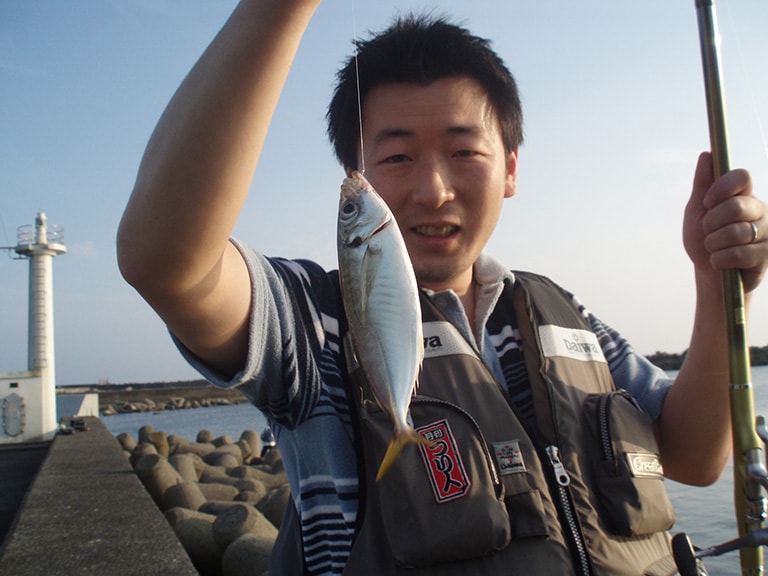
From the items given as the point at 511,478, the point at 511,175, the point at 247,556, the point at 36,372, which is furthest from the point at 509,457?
the point at 36,372

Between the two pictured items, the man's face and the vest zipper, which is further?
the man's face

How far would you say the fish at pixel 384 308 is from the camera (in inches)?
60.9

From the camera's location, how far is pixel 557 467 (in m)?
2.12

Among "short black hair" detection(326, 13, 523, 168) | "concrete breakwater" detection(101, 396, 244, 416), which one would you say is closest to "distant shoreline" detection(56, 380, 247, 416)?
"concrete breakwater" detection(101, 396, 244, 416)

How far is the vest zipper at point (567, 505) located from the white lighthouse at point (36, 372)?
54.8 ft

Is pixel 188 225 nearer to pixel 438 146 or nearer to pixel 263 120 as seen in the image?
pixel 263 120

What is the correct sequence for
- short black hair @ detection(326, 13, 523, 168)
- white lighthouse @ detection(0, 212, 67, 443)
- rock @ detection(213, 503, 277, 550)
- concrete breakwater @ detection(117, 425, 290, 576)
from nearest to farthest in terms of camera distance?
short black hair @ detection(326, 13, 523, 168), concrete breakwater @ detection(117, 425, 290, 576), rock @ detection(213, 503, 277, 550), white lighthouse @ detection(0, 212, 67, 443)

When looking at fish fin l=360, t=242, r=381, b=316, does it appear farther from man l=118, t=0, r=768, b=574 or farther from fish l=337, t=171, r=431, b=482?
man l=118, t=0, r=768, b=574

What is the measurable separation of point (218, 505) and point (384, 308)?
288 inches

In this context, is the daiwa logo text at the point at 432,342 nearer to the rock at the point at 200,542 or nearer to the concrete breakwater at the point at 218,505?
the concrete breakwater at the point at 218,505

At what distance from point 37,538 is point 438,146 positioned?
4.41 meters

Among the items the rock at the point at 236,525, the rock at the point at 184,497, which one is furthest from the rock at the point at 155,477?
the rock at the point at 236,525

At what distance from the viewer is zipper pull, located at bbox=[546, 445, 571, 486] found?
82.7 inches

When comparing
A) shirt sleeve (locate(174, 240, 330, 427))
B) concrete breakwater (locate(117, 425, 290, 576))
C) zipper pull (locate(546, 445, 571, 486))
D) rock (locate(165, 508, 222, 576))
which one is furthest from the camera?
rock (locate(165, 508, 222, 576))
